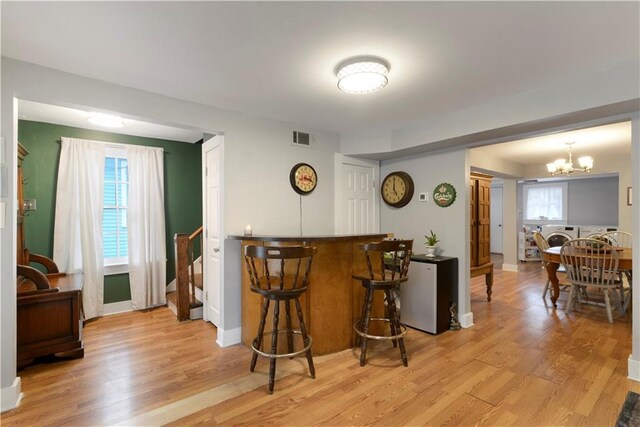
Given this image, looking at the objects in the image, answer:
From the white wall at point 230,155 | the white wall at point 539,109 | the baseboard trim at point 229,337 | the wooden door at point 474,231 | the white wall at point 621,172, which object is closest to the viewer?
the white wall at point 230,155

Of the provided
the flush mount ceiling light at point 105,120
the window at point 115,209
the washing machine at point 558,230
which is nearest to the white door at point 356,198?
the flush mount ceiling light at point 105,120

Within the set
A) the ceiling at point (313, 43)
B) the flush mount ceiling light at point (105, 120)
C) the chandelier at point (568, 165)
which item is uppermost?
the flush mount ceiling light at point (105, 120)

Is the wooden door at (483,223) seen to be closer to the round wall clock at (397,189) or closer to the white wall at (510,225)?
the round wall clock at (397,189)

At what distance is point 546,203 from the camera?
8562 millimetres

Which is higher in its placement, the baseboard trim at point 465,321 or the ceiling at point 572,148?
the ceiling at point 572,148

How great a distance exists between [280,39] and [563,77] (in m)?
2.13

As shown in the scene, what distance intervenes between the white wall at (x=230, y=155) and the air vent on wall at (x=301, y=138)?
0.22 ft

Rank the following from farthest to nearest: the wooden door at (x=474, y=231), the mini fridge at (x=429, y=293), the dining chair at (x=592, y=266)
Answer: the wooden door at (x=474, y=231)
the dining chair at (x=592, y=266)
the mini fridge at (x=429, y=293)

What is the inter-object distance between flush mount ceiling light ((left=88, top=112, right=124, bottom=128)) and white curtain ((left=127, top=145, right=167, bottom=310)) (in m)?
0.49

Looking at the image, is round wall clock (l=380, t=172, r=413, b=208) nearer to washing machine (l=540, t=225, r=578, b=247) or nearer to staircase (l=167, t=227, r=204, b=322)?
staircase (l=167, t=227, r=204, b=322)

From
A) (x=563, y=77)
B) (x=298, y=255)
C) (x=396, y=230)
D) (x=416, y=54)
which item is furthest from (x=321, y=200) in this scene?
(x=563, y=77)

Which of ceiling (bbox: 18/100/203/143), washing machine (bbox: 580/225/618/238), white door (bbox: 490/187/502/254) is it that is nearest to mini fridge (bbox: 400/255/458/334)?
ceiling (bbox: 18/100/203/143)

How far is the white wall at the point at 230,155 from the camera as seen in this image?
6.67ft

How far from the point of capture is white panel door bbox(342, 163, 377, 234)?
159 inches
